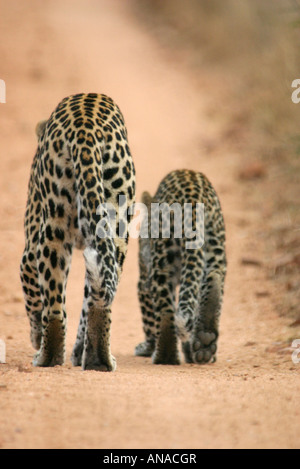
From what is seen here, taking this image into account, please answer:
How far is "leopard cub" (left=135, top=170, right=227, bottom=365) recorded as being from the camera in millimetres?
7312

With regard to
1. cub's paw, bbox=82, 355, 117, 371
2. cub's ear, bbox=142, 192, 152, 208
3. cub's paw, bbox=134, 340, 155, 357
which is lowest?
cub's paw, bbox=82, 355, 117, 371

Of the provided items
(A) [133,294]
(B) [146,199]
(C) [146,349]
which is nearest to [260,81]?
(A) [133,294]

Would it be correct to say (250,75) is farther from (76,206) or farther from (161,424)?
(161,424)

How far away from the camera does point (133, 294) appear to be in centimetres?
1106

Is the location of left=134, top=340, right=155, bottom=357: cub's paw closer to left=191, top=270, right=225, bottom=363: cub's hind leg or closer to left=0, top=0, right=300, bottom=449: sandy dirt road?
left=0, top=0, right=300, bottom=449: sandy dirt road

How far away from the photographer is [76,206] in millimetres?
6113

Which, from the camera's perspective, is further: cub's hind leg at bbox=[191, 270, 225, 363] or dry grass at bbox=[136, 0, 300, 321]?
dry grass at bbox=[136, 0, 300, 321]

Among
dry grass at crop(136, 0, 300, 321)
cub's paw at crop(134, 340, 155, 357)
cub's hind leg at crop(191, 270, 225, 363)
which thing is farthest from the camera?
dry grass at crop(136, 0, 300, 321)

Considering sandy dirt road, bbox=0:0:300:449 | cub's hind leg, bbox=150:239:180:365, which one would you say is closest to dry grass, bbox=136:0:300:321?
sandy dirt road, bbox=0:0:300:449

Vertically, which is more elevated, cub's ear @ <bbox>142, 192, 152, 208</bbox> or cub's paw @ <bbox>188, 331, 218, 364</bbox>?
cub's ear @ <bbox>142, 192, 152, 208</bbox>

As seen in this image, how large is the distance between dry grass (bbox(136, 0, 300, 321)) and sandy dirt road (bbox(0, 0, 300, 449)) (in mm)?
344

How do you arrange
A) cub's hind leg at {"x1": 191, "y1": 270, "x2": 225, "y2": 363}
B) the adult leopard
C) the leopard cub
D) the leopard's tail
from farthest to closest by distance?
cub's hind leg at {"x1": 191, "y1": 270, "x2": 225, "y2": 363} → the leopard cub → the adult leopard → the leopard's tail

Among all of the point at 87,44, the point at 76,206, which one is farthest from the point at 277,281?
the point at 87,44

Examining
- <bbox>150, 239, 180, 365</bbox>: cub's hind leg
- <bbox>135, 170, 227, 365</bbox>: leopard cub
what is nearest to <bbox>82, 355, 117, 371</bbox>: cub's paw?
<bbox>135, 170, 227, 365</bbox>: leopard cub
